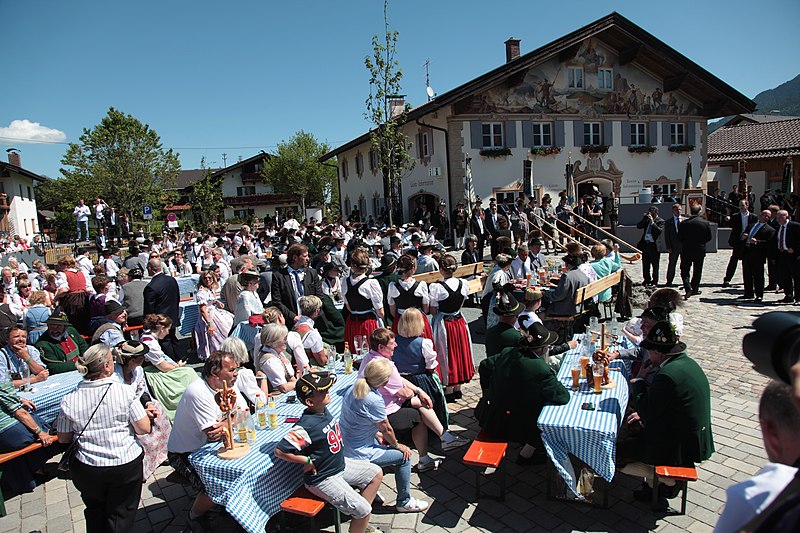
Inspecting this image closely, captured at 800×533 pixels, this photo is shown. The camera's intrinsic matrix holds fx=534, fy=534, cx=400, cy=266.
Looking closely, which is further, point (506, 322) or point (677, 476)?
point (506, 322)

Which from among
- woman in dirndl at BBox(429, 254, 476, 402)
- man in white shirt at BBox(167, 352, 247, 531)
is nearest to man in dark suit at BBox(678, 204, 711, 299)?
woman in dirndl at BBox(429, 254, 476, 402)

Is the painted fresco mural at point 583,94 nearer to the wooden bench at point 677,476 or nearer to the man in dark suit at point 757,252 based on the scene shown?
the man in dark suit at point 757,252

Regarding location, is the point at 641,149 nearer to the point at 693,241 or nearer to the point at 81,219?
the point at 693,241

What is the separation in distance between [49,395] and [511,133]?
2124 centimetres

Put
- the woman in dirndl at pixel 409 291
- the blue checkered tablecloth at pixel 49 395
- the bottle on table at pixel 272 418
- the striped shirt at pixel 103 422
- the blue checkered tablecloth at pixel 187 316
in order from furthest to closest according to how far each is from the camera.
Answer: the blue checkered tablecloth at pixel 187 316, the woman in dirndl at pixel 409 291, the blue checkered tablecloth at pixel 49 395, the bottle on table at pixel 272 418, the striped shirt at pixel 103 422

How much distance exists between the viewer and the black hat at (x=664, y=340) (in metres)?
4.20

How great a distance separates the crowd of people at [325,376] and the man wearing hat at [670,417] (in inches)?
0.4

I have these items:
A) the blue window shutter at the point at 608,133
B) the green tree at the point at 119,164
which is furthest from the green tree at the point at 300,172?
the blue window shutter at the point at 608,133

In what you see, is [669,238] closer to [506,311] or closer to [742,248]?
[742,248]

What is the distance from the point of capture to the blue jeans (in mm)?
4379

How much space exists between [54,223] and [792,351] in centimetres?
5630

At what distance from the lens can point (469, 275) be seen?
36.7ft

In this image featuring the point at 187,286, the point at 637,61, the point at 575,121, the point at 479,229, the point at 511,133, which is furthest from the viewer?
the point at 637,61

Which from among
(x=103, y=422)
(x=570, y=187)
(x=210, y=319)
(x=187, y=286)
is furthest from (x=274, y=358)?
(x=570, y=187)
